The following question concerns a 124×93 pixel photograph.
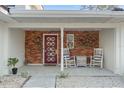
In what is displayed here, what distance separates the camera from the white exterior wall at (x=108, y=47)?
56.6 feet

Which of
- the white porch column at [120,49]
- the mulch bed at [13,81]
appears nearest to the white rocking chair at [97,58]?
the white porch column at [120,49]

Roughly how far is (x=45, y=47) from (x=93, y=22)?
20.6 ft

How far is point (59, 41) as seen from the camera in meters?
22.0

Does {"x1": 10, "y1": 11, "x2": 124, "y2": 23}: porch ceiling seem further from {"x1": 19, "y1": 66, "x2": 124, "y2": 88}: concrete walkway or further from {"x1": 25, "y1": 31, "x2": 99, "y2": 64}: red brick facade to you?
{"x1": 25, "y1": 31, "x2": 99, "y2": 64}: red brick facade

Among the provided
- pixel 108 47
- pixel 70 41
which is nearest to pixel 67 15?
pixel 108 47

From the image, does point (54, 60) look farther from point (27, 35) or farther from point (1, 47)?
point (1, 47)

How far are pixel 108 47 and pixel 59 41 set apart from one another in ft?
14.5

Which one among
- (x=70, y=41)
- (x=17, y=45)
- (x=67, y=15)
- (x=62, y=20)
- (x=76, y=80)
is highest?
(x=67, y=15)

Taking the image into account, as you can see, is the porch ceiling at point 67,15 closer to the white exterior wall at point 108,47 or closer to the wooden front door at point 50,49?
the white exterior wall at point 108,47

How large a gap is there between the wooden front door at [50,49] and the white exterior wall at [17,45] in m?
1.59

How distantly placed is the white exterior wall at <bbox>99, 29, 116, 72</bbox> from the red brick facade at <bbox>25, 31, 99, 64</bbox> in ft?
3.04

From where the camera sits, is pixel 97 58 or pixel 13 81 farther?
pixel 97 58

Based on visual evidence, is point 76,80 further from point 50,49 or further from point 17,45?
point 50,49

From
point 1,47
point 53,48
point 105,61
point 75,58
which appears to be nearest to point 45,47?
point 53,48
